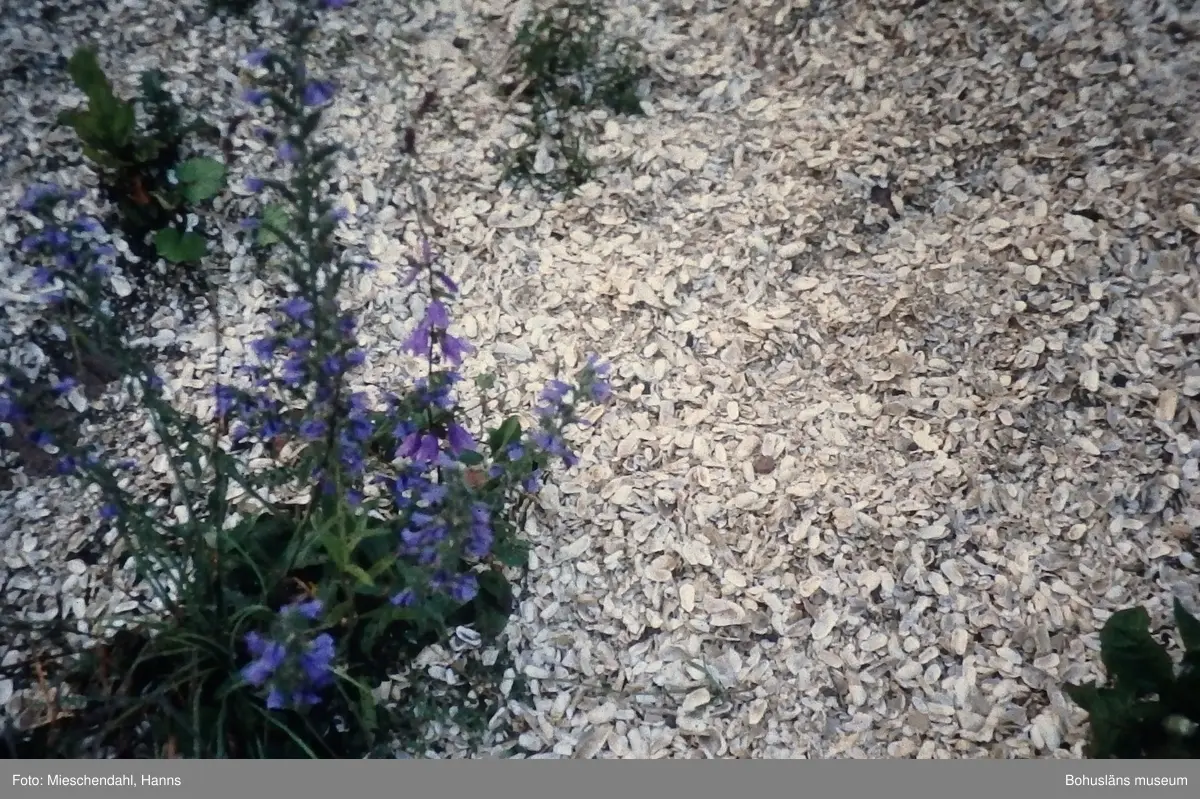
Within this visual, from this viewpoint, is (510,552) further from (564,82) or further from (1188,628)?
(564,82)

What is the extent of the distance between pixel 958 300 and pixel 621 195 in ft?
2.84

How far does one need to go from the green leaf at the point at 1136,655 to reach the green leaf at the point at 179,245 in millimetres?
2037

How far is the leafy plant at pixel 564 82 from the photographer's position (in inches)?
98.0

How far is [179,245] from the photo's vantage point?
2217mm

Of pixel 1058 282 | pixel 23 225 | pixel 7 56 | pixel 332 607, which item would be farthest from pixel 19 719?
pixel 1058 282

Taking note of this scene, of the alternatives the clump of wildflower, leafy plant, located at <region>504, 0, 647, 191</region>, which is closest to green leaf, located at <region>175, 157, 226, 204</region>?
leafy plant, located at <region>504, 0, 647, 191</region>

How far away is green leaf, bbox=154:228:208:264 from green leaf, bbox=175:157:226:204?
0.12 m

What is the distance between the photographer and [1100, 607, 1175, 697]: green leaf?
1.46 m

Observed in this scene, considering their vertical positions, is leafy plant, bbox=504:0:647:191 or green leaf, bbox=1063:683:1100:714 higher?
leafy plant, bbox=504:0:647:191

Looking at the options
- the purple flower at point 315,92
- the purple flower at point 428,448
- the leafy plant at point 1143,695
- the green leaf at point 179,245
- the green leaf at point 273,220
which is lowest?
the leafy plant at point 1143,695

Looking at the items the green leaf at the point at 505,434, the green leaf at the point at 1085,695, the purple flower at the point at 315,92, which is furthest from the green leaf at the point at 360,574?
the green leaf at the point at 1085,695

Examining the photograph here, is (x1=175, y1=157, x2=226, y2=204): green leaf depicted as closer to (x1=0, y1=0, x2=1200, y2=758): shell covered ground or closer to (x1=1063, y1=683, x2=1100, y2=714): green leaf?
(x1=0, y1=0, x2=1200, y2=758): shell covered ground

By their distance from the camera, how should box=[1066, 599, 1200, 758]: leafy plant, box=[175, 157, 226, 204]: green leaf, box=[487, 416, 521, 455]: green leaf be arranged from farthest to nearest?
box=[175, 157, 226, 204]: green leaf → box=[487, 416, 521, 455]: green leaf → box=[1066, 599, 1200, 758]: leafy plant

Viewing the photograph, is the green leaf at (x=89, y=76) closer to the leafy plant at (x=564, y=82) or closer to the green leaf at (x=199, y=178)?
the green leaf at (x=199, y=178)
